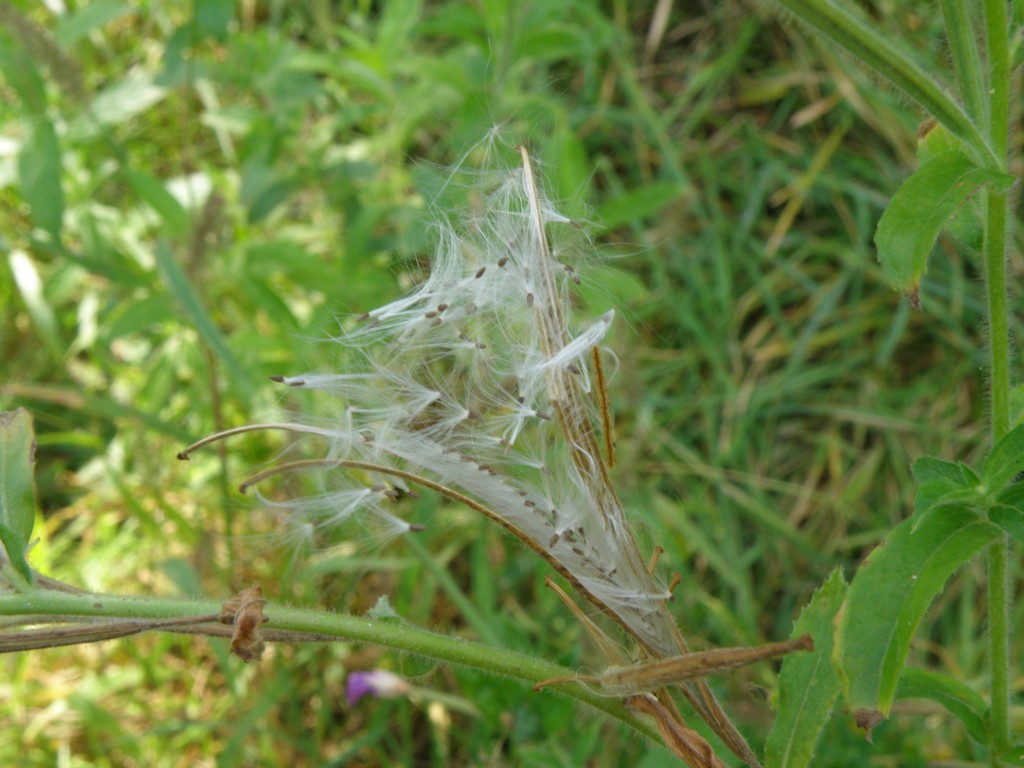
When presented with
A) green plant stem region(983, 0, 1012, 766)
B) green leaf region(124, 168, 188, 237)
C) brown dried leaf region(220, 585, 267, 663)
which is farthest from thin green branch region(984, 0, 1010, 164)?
green leaf region(124, 168, 188, 237)

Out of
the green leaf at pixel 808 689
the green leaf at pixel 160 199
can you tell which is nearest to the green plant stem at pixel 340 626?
the green leaf at pixel 808 689

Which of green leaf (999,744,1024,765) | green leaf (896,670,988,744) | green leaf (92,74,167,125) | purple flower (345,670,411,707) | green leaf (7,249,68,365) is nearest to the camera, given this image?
green leaf (999,744,1024,765)

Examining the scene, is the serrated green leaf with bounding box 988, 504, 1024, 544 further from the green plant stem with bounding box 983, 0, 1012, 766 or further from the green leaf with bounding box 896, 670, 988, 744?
the green leaf with bounding box 896, 670, 988, 744

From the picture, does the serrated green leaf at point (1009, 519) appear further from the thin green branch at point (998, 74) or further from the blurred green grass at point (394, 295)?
the blurred green grass at point (394, 295)

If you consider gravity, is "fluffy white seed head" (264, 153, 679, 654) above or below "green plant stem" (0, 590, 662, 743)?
above

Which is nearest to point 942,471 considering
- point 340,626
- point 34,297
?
point 340,626

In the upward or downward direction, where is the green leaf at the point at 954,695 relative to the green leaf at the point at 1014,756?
downward
